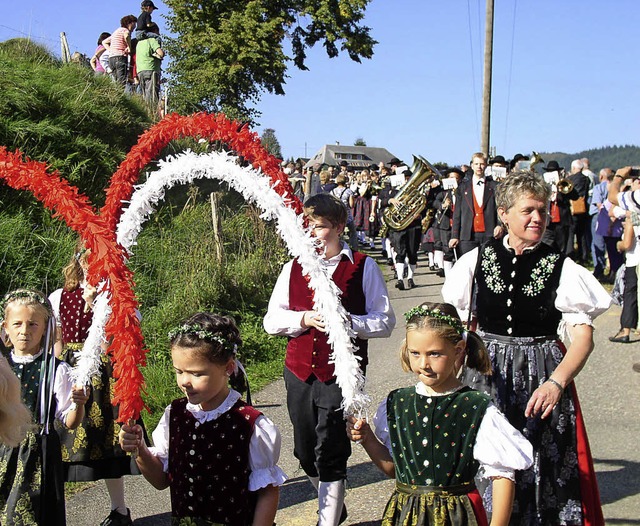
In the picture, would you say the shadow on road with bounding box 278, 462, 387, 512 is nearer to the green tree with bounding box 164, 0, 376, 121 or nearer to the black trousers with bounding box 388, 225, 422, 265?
the black trousers with bounding box 388, 225, 422, 265

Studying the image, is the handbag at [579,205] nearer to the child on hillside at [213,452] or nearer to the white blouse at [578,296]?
the white blouse at [578,296]

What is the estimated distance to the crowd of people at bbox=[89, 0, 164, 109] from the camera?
14883 millimetres

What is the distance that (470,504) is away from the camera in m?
2.84

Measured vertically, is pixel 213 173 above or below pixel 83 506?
above

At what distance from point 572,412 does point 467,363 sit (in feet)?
2.61

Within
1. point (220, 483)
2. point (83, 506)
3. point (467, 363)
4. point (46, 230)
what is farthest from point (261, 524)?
point (46, 230)

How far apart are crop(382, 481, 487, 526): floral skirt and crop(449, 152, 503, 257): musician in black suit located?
8515 mm

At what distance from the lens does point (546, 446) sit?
12.0 ft

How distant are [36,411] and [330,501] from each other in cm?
154

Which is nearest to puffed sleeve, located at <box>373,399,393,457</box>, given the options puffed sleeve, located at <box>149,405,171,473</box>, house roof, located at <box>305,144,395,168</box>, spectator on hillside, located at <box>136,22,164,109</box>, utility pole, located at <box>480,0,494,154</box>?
puffed sleeve, located at <box>149,405,171,473</box>

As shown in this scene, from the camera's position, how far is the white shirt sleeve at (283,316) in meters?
4.04

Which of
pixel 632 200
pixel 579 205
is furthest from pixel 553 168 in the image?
pixel 632 200

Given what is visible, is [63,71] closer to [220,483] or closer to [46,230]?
[46,230]

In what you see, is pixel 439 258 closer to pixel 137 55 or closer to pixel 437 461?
pixel 137 55
